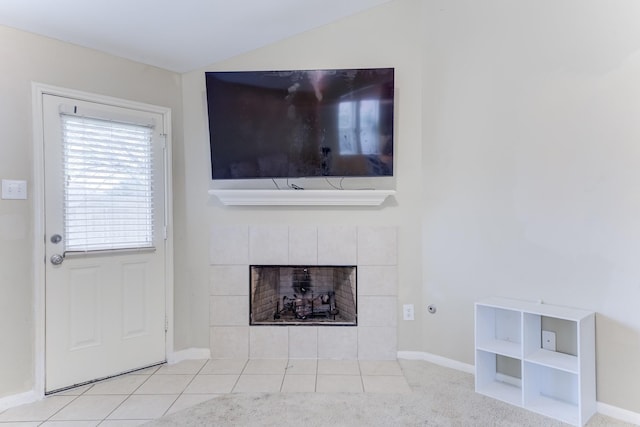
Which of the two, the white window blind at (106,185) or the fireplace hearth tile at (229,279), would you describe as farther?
the fireplace hearth tile at (229,279)

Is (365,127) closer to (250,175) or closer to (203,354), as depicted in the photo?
(250,175)

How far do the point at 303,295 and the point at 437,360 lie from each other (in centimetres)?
120

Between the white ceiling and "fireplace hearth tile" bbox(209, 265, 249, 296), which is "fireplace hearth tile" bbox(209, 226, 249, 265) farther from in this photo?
the white ceiling

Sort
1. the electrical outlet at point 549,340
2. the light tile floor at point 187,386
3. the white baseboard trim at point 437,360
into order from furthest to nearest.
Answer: the white baseboard trim at point 437,360 < the electrical outlet at point 549,340 < the light tile floor at point 187,386

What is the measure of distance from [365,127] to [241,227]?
Result: 1293 mm

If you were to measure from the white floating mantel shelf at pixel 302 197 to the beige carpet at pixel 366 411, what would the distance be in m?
1.38

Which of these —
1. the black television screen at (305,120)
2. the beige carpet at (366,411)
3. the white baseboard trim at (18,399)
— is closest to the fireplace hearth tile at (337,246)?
the black television screen at (305,120)

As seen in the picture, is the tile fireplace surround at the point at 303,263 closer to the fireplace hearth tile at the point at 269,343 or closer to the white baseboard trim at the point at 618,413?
the fireplace hearth tile at the point at 269,343

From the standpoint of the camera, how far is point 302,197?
2766 millimetres

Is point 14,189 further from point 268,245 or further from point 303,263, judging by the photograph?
point 303,263

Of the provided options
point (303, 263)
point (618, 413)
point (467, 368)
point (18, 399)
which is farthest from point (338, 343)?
point (18, 399)

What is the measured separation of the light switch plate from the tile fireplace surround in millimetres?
1244

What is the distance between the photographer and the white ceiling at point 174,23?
207 cm

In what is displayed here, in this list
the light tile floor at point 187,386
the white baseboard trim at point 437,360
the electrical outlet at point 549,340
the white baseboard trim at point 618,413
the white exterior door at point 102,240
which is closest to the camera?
the white baseboard trim at point 618,413
